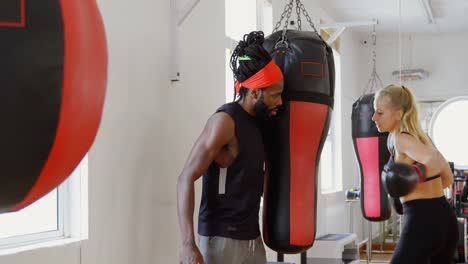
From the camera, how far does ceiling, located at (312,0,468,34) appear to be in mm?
6898

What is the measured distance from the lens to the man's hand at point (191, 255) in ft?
7.07

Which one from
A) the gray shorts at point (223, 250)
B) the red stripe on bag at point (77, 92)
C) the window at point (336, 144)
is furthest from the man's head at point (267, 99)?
the window at point (336, 144)

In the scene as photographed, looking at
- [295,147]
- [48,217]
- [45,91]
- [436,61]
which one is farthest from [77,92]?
[436,61]

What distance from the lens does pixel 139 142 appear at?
2.74 m

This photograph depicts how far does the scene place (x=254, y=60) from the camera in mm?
2400

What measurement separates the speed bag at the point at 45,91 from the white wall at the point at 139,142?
4.20ft

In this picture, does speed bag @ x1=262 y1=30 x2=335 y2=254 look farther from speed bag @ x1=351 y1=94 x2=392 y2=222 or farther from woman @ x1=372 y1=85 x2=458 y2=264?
speed bag @ x1=351 y1=94 x2=392 y2=222

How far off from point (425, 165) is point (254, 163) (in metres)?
0.94

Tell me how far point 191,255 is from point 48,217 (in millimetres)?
605

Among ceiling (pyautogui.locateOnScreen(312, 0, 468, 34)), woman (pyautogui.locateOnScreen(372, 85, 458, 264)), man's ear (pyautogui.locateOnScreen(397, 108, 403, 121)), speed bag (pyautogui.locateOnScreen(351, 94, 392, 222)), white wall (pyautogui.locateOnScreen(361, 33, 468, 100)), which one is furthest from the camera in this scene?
white wall (pyautogui.locateOnScreen(361, 33, 468, 100))

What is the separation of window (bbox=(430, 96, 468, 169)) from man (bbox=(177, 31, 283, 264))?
460cm

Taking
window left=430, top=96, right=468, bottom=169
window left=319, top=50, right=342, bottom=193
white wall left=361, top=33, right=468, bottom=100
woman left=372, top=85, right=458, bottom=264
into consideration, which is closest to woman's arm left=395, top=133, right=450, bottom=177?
woman left=372, top=85, right=458, bottom=264

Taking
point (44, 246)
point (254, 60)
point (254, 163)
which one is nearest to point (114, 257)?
point (44, 246)

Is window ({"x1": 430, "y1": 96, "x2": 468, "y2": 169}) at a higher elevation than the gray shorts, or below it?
higher
